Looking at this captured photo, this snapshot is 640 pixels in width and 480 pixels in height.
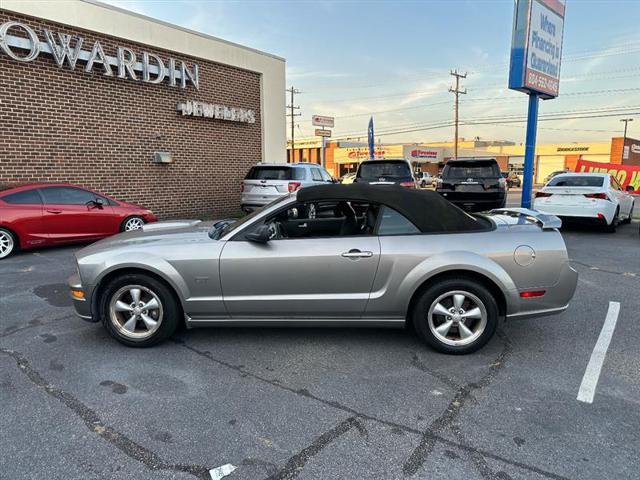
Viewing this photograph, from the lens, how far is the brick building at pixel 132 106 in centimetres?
950

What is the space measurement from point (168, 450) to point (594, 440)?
2525 millimetres

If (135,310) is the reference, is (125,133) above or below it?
above

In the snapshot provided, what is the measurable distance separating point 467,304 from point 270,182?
26.7ft

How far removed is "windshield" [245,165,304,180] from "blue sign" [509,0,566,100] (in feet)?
18.4

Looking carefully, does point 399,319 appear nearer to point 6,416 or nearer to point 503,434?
point 503,434

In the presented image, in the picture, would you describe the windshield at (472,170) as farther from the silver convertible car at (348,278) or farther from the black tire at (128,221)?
the silver convertible car at (348,278)

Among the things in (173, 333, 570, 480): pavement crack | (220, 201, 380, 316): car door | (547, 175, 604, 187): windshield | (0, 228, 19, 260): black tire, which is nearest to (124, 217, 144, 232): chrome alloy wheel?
(0, 228, 19, 260): black tire

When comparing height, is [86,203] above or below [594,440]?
above

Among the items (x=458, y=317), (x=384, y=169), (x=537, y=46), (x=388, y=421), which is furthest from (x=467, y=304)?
(x=384, y=169)

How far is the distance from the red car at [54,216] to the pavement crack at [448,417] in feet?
25.2

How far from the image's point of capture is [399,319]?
3832 mm

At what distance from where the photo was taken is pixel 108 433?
8.84 ft

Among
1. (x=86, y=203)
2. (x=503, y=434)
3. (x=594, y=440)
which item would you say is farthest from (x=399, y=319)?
(x=86, y=203)

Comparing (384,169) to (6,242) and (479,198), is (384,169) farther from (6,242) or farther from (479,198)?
(6,242)
